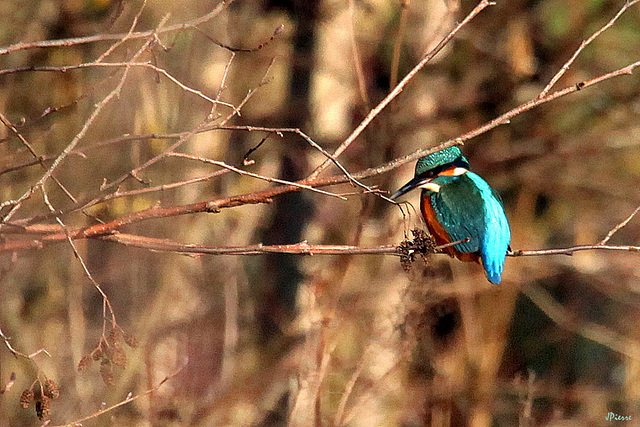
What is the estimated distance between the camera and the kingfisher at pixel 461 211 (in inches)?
119

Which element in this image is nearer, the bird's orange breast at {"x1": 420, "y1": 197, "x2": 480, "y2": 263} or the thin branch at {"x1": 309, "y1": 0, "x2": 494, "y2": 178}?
the thin branch at {"x1": 309, "y1": 0, "x2": 494, "y2": 178}

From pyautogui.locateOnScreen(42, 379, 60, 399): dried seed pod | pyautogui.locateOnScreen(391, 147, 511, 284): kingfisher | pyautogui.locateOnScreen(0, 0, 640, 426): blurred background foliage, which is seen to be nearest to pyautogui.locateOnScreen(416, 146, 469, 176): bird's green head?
pyautogui.locateOnScreen(391, 147, 511, 284): kingfisher

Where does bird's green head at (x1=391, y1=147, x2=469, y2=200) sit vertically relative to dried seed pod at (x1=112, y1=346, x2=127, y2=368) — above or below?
above

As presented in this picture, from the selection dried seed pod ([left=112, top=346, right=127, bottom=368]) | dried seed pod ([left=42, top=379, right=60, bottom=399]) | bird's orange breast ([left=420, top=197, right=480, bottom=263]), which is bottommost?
dried seed pod ([left=42, top=379, right=60, bottom=399])

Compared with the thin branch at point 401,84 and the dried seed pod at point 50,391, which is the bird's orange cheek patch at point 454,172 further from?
the dried seed pod at point 50,391

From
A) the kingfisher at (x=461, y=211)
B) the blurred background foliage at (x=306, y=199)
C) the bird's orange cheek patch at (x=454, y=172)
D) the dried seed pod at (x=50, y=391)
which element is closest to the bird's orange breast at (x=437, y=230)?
the kingfisher at (x=461, y=211)

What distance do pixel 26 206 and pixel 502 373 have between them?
409 cm

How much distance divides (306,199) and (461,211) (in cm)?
281

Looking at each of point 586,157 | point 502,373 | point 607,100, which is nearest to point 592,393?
point 502,373

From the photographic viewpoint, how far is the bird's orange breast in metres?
3.18

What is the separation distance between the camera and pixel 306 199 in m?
5.82

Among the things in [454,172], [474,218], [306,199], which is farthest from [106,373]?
[306,199]

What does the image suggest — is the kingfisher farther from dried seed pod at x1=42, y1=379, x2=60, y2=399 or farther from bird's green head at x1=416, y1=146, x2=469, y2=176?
dried seed pod at x1=42, y1=379, x2=60, y2=399

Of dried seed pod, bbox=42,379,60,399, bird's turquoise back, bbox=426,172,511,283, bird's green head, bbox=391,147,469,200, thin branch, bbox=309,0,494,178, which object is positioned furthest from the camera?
bird's green head, bbox=391,147,469,200
